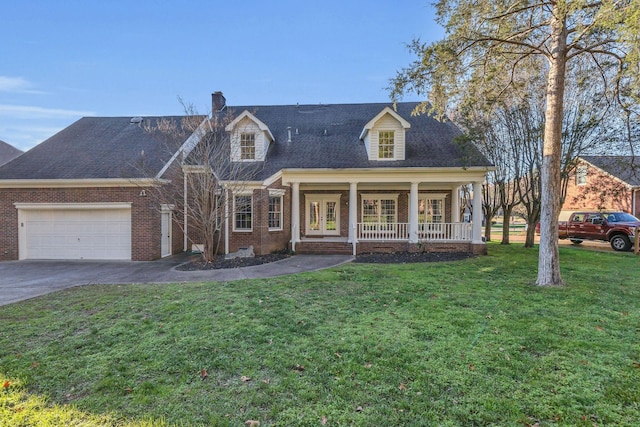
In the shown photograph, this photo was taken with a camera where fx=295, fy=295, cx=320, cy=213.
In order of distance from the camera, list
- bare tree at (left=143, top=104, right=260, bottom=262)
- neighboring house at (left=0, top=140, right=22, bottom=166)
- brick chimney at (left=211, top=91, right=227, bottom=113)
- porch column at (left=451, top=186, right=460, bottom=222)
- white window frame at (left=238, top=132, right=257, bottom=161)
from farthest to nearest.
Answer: neighboring house at (left=0, top=140, right=22, bottom=166) < brick chimney at (left=211, top=91, right=227, bottom=113) < porch column at (left=451, top=186, right=460, bottom=222) < white window frame at (left=238, top=132, right=257, bottom=161) < bare tree at (left=143, top=104, right=260, bottom=262)

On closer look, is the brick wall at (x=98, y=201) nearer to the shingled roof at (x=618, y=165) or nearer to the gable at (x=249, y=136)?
the gable at (x=249, y=136)

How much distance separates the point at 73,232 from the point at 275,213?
319 inches

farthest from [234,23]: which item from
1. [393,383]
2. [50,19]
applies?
[393,383]

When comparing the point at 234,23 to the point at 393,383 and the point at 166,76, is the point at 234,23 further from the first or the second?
the point at 393,383

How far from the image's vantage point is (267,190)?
40.0 ft

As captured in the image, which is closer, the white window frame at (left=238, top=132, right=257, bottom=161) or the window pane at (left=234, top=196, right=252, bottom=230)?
the window pane at (left=234, top=196, right=252, bottom=230)

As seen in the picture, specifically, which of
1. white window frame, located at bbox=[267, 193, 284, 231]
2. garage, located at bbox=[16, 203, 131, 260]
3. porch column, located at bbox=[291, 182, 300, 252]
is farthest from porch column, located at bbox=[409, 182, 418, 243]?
garage, located at bbox=[16, 203, 131, 260]

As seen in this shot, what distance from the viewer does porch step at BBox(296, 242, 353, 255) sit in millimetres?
12984

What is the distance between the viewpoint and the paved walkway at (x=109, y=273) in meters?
7.73

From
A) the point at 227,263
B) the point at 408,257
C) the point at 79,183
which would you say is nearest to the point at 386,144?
the point at 408,257

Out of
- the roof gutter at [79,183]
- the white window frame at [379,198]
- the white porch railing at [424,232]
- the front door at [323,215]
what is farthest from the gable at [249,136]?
the white porch railing at [424,232]

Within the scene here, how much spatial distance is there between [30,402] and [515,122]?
19.2m

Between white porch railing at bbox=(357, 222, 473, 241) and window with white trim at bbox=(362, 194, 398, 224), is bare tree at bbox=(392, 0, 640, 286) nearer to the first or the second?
white porch railing at bbox=(357, 222, 473, 241)

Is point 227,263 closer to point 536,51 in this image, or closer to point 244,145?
point 244,145
